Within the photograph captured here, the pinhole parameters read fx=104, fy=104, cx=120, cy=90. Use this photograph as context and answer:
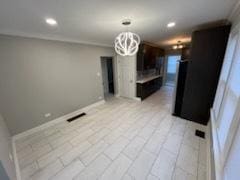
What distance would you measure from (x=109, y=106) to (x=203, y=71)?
332cm

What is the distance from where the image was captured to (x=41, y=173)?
5.90 feet

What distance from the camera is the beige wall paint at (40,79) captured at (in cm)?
237

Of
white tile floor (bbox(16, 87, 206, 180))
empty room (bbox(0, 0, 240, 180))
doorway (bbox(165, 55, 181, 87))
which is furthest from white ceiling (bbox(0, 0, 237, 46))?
doorway (bbox(165, 55, 181, 87))

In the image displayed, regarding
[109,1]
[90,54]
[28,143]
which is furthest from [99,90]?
[109,1]

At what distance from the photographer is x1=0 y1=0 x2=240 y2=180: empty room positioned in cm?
153

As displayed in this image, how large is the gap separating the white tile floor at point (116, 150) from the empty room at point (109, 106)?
0.7 inches

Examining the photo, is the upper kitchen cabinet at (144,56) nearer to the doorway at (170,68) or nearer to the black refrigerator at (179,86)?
the black refrigerator at (179,86)

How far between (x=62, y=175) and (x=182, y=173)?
2007 millimetres

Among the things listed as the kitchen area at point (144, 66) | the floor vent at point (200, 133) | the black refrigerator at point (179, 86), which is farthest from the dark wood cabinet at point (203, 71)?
the kitchen area at point (144, 66)

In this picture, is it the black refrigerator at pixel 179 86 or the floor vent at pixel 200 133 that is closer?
the floor vent at pixel 200 133

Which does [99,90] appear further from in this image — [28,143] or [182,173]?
[182,173]

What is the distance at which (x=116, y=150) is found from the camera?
2.22 metres

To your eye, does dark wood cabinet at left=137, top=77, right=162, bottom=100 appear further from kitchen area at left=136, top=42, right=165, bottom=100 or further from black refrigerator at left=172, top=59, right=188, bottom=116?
black refrigerator at left=172, top=59, right=188, bottom=116

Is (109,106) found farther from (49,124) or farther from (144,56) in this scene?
(144,56)
